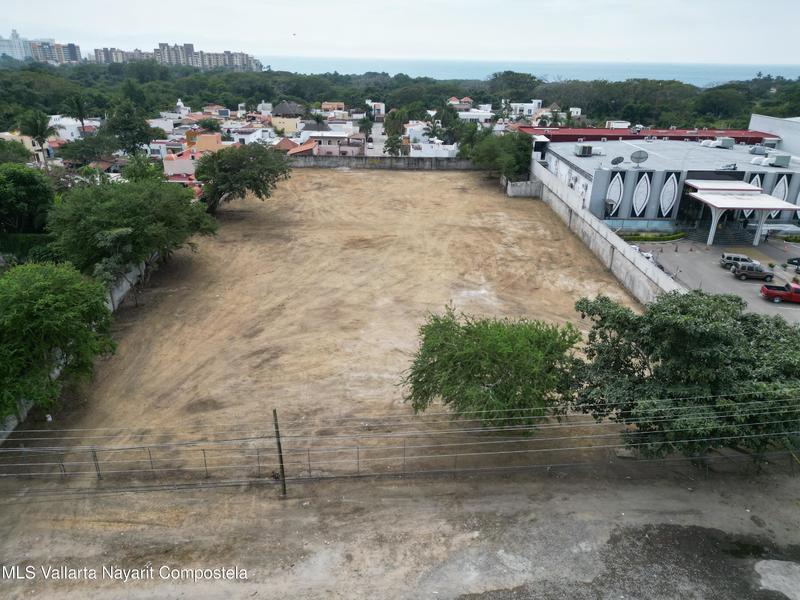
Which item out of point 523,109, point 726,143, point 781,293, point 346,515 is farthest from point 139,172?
point 523,109

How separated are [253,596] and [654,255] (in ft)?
90.4

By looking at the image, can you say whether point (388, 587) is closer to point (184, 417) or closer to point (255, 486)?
point (255, 486)

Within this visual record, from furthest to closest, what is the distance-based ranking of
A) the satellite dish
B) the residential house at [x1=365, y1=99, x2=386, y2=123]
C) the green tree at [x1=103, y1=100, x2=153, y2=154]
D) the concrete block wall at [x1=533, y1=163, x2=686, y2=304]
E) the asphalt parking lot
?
1. the residential house at [x1=365, y1=99, x2=386, y2=123]
2. the green tree at [x1=103, y1=100, x2=153, y2=154]
3. the satellite dish
4. the concrete block wall at [x1=533, y1=163, x2=686, y2=304]
5. the asphalt parking lot

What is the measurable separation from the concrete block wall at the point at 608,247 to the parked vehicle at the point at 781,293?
4419 millimetres

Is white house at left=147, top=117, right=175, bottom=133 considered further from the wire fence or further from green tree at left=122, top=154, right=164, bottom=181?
the wire fence

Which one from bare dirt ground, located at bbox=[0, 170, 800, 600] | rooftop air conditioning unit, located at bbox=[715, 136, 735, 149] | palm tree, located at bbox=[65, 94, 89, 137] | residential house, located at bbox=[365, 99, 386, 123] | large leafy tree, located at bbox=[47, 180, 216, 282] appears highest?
residential house, located at bbox=[365, 99, 386, 123]

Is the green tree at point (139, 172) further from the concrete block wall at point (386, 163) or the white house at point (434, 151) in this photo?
the white house at point (434, 151)

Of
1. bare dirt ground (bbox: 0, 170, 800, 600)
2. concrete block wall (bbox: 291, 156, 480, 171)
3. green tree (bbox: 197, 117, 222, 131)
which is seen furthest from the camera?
green tree (bbox: 197, 117, 222, 131)

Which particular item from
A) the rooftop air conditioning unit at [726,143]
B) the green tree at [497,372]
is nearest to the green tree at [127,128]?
the green tree at [497,372]

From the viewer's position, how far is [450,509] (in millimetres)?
13820

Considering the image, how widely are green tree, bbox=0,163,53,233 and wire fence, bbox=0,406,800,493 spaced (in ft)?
71.5

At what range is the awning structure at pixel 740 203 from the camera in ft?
100

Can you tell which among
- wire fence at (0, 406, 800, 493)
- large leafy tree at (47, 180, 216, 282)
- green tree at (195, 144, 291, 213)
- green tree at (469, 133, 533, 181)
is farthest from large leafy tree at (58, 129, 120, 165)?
wire fence at (0, 406, 800, 493)

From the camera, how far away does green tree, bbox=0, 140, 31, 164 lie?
131ft
